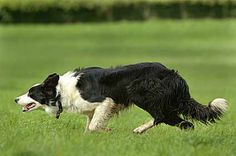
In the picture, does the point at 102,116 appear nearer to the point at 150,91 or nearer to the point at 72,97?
the point at 72,97

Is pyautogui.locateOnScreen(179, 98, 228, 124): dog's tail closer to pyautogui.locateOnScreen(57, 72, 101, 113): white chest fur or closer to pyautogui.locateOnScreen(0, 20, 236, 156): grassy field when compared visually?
pyautogui.locateOnScreen(0, 20, 236, 156): grassy field

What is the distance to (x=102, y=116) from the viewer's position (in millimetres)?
9836

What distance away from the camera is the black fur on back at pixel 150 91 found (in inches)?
370

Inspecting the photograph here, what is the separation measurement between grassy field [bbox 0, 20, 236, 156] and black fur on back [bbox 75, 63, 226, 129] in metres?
0.26

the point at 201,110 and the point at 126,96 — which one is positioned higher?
the point at 126,96

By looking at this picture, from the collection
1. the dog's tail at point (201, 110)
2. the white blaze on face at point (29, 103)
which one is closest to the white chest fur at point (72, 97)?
the white blaze on face at point (29, 103)

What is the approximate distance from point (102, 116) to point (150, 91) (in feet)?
2.75

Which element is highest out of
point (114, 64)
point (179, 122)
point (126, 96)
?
point (126, 96)

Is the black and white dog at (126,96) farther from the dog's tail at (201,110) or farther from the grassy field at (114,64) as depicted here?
the grassy field at (114,64)

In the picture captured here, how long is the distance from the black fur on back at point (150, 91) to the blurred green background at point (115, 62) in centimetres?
26

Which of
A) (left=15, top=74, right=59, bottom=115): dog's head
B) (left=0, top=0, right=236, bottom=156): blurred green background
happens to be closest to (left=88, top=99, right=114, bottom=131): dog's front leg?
(left=0, top=0, right=236, bottom=156): blurred green background

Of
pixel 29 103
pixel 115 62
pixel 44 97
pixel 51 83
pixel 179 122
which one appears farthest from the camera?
pixel 115 62

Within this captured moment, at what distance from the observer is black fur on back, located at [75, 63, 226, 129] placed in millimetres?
9406

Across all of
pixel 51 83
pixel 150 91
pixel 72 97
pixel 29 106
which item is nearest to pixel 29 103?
pixel 29 106
